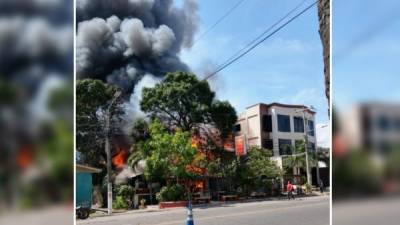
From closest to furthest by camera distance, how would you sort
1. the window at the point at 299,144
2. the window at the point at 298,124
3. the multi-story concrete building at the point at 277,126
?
the multi-story concrete building at the point at 277,126 < the window at the point at 299,144 < the window at the point at 298,124

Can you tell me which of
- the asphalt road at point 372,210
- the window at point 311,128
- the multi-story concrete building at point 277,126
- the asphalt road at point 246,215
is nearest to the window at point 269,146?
the multi-story concrete building at point 277,126

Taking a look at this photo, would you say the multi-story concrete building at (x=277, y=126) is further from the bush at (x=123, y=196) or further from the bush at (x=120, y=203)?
the bush at (x=120, y=203)

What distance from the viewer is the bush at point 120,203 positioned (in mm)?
8646

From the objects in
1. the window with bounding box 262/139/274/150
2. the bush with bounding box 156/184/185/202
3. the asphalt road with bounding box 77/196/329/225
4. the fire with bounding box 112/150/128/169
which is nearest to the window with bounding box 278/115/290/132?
the window with bounding box 262/139/274/150

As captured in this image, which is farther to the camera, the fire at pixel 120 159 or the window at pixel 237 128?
the window at pixel 237 128

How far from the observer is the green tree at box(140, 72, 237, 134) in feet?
27.8

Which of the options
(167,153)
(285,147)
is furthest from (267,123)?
(167,153)

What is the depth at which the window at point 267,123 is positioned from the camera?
27.8 feet

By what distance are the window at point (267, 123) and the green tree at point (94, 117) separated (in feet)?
8.03

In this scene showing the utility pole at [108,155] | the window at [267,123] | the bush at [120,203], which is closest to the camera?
the utility pole at [108,155]

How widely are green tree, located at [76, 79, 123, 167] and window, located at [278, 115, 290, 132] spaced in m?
2.69

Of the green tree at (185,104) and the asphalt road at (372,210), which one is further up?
the green tree at (185,104)

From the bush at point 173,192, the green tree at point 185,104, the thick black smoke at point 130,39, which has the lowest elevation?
the bush at point 173,192

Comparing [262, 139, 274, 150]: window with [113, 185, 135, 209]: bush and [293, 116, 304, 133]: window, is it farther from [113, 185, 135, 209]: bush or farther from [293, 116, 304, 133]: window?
[113, 185, 135, 209]: bush
